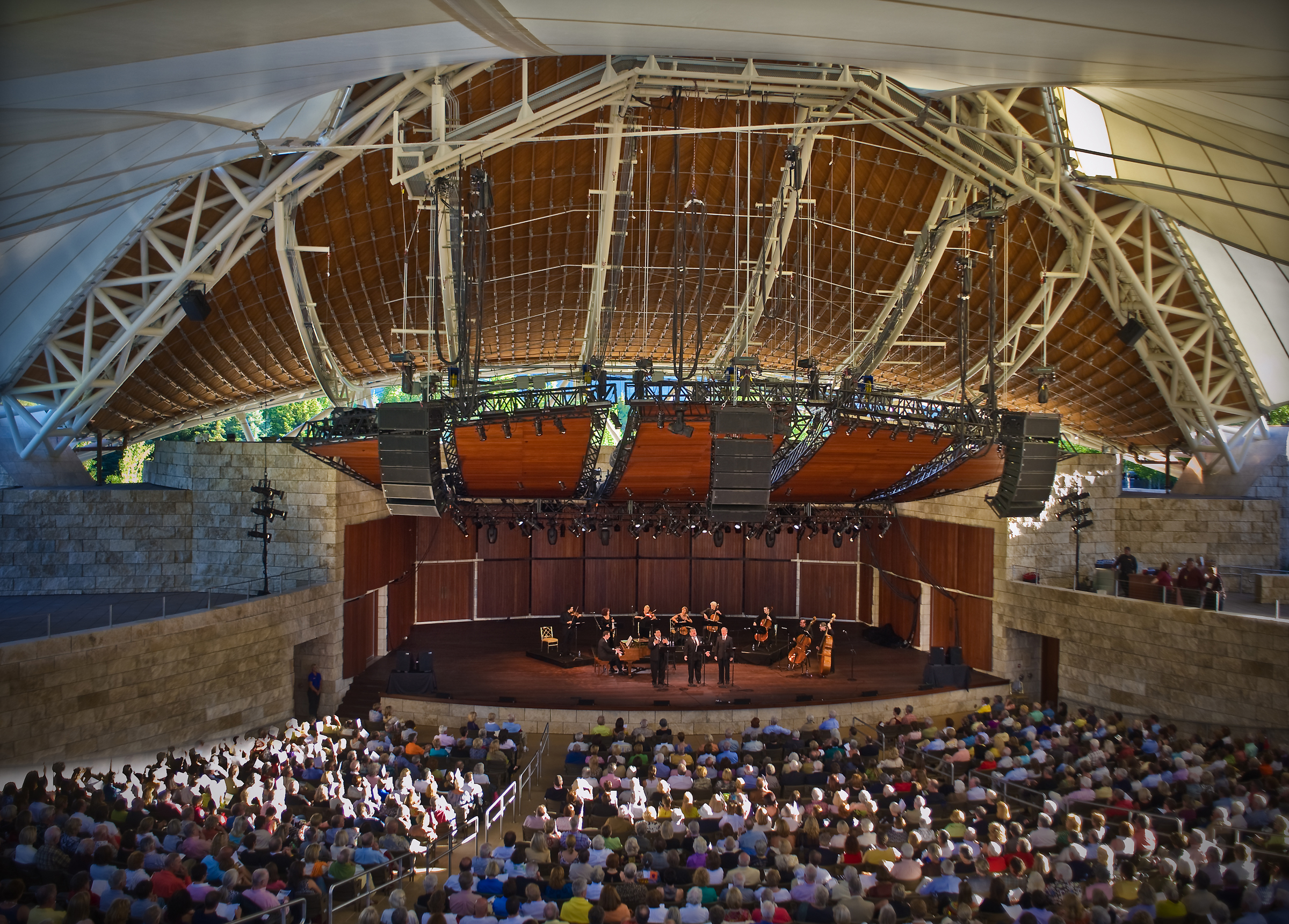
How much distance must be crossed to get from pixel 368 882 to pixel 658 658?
12.2 metres

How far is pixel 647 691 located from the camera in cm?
2073

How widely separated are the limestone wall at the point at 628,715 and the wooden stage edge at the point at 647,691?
0.02 meters

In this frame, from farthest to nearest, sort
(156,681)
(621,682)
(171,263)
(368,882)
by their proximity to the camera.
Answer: (621,682)
(171,263)
(156,681)
(368,882)

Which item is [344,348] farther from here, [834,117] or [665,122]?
[834,117]

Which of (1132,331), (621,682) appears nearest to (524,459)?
(621,682)

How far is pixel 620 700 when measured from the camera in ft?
64.7

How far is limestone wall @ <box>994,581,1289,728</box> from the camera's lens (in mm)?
17062

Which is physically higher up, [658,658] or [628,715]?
[658,658]

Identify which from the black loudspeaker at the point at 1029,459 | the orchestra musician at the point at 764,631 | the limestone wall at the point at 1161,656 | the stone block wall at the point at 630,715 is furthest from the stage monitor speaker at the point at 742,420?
the orchestra musician at the point at 764,631

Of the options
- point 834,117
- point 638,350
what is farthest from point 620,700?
point 638,350

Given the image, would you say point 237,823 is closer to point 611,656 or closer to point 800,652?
point 611,656

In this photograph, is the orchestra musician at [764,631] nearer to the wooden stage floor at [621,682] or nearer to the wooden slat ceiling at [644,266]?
the wooden stage floor at [621,682]

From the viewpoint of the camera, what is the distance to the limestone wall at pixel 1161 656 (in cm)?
1706

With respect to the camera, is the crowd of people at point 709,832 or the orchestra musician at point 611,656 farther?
the orchestra musician at point 611,656
